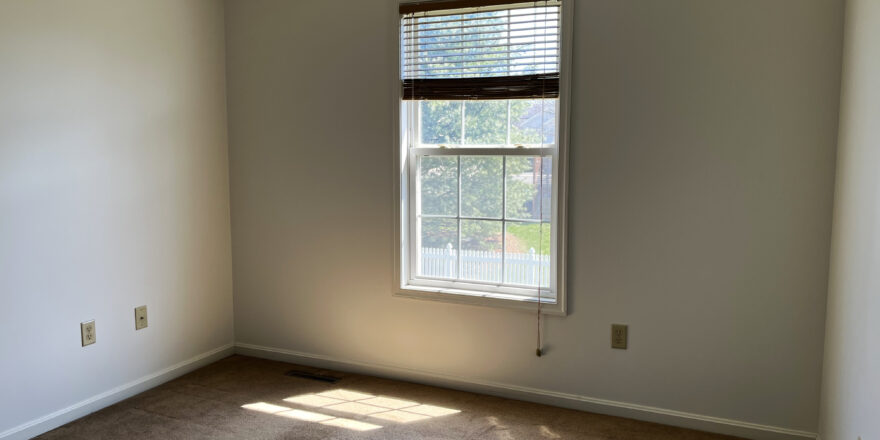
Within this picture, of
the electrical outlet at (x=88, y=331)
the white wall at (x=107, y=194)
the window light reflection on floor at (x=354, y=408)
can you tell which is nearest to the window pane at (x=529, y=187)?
the window light reflection on floor at (x=354, y=408)

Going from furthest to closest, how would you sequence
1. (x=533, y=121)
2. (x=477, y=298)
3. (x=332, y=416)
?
(x=477, y=298), (x=533, y=121), (x=332, y=416)

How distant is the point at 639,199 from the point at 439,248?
1054 mm

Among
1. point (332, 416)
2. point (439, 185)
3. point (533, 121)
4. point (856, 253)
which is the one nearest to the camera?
point (856, 253)

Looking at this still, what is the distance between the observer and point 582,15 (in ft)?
8.89

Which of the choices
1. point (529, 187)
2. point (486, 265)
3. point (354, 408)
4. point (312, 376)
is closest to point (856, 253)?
point (529, 187)

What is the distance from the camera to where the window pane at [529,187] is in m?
2.91

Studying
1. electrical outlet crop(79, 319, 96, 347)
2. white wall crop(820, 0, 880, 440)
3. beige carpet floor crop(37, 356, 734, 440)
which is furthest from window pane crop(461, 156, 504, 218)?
electrical outlet crop(79, 319, 96, 347)

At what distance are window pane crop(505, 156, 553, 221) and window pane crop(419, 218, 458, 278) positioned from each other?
1.09 ft

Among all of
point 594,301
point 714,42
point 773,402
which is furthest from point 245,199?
point 773,402

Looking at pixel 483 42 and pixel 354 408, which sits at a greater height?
pixel 483 42

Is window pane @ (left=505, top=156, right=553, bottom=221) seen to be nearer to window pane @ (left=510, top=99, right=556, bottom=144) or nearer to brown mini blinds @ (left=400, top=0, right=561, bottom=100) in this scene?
window pane @ (left=510, top=99, right=556, bottom=144)

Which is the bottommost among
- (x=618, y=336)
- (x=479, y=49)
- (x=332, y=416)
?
(x=332, y=416)

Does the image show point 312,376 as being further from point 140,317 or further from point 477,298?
point 477,298

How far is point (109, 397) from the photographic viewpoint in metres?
2.88
